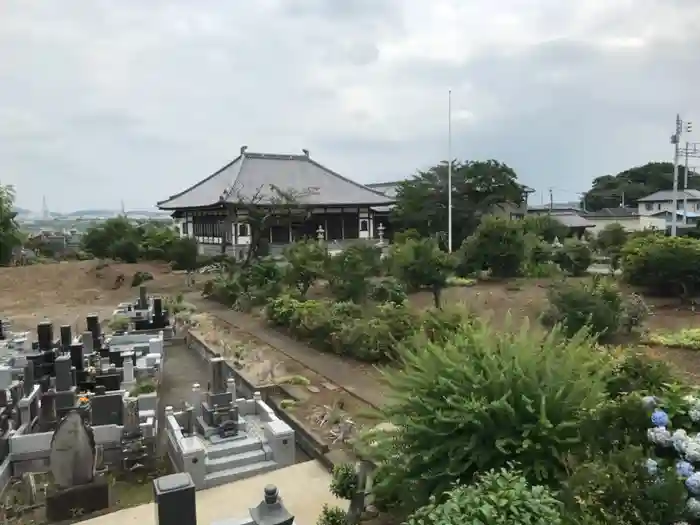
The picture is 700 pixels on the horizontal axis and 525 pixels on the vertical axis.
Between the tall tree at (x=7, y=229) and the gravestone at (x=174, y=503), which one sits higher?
the tall tree at (x=7, y=229)

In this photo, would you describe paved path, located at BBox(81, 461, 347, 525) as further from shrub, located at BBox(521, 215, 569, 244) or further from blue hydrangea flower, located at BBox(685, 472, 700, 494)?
shrub, located at BBox(521, 215, 569, 244)

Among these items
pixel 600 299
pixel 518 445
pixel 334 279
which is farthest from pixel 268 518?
pixel 334 279

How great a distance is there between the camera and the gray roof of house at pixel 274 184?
2738 cm

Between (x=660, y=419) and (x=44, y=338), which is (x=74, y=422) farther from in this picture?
(x=660, y=419)

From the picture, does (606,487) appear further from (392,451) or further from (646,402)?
(392,451)

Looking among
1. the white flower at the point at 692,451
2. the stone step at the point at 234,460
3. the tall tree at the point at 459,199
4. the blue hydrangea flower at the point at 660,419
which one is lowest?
the stone step at the point at 234,460

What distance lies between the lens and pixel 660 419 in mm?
3447

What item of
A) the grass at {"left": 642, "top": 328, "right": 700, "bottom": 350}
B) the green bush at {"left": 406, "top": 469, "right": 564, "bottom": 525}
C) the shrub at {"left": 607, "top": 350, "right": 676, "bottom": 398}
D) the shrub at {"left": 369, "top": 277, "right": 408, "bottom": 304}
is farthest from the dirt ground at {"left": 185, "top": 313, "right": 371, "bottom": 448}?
the grass at {"left": 642, "top": 328, "right": 700, "bottom": 350}

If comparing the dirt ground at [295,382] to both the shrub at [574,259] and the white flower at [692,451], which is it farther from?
the shrub at [574,259]

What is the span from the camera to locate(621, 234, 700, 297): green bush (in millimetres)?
16906

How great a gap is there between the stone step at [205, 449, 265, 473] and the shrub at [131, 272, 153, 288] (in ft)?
58.1

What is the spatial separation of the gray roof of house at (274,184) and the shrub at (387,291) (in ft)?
35.7

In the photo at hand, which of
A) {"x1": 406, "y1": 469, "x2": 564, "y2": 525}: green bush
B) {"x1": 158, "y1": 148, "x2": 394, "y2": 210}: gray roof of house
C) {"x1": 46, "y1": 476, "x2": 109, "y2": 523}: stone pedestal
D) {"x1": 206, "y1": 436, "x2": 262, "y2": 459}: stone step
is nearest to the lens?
{"x1": 406, "y1": 469, "x2": 564, "y2": 525}: green bush

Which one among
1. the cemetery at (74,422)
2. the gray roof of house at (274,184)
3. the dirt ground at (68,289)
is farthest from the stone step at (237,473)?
the gray roof of house at (274,184)
